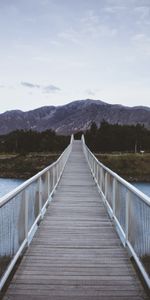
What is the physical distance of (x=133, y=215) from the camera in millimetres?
6086

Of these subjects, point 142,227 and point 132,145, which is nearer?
point 142,227

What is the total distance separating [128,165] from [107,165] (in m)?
5.68

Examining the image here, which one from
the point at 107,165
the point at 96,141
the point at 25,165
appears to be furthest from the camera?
the point at 96,141

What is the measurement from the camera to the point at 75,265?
5934 mm

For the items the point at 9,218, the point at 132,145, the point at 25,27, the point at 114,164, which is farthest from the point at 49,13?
the point at 132,145

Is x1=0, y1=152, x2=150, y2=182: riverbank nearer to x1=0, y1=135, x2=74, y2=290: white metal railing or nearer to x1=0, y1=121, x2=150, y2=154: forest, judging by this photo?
x1=0, y1=121, x2=150, y2=154: forest

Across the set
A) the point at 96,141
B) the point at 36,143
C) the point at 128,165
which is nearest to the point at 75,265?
the point at 128,165

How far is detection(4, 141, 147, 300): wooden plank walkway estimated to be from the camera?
15.8 feet

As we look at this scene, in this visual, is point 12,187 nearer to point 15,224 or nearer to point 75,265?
point 75,265

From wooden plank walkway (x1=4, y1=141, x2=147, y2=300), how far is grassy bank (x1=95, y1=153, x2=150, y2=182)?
67133 mm

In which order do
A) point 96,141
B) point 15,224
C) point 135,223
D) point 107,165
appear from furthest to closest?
1. point 96,141
2. point 107,165
3. point 135,223
4. point 15,224

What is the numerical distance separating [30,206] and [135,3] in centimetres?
1714

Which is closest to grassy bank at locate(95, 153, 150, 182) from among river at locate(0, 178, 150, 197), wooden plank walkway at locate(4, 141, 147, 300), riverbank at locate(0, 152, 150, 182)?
riverbank at locate(0, 152, 150, 182)

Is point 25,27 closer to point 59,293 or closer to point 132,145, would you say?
point 59,293
